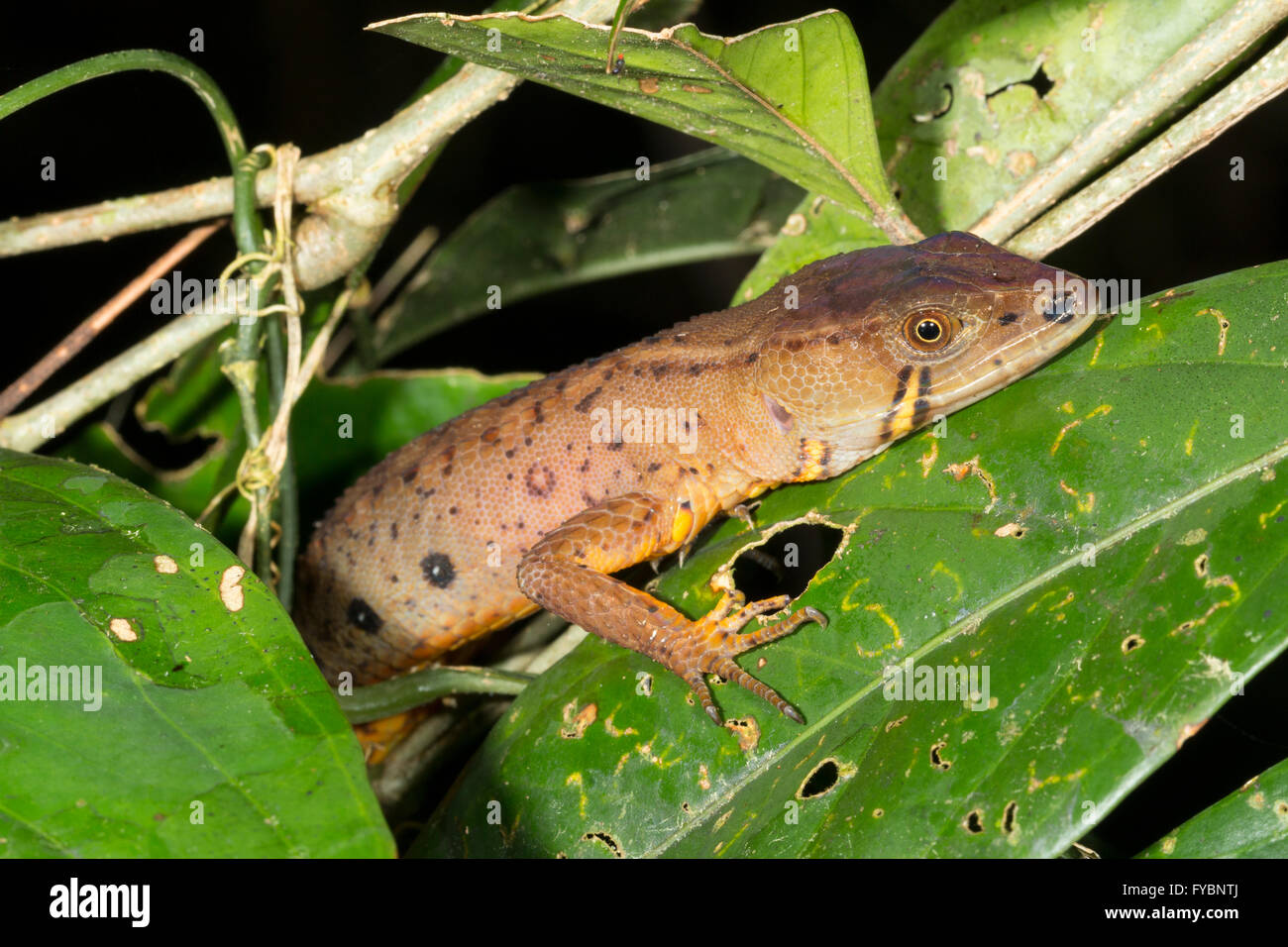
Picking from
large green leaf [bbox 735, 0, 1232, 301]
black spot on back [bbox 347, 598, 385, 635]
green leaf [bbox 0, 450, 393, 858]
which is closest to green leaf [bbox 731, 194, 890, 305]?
large green leaf [bbox 735, 0, 1232, 301]

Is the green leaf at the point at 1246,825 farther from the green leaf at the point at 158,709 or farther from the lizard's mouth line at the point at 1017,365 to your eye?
the green leaf at the point at 158,709

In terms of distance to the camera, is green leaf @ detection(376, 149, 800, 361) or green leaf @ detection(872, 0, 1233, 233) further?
green leaf @ detection(376, 149, 800, 361)

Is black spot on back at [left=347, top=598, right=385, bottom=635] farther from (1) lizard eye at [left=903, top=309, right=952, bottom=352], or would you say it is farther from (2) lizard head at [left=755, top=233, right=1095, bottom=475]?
(1) lizard eye at [left=903, top=309, right=952, bottom=352]

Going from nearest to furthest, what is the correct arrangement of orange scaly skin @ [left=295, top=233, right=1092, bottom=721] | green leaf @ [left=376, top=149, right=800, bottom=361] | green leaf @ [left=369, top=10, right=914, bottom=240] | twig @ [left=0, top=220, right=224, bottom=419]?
green leaf @ [left=369, top=10, right=914, bottom=240] → orange scaly skin @ [left=295, top=233, right=1092, bottom=721] → twig @ [left=0, top=220, right=224, bottom=419] → green leaf @ [left=376, top=149, right=800, bottom=361]

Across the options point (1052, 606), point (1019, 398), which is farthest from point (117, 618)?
point (1019, 398)

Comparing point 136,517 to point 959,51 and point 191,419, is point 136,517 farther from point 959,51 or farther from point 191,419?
point 959,51
